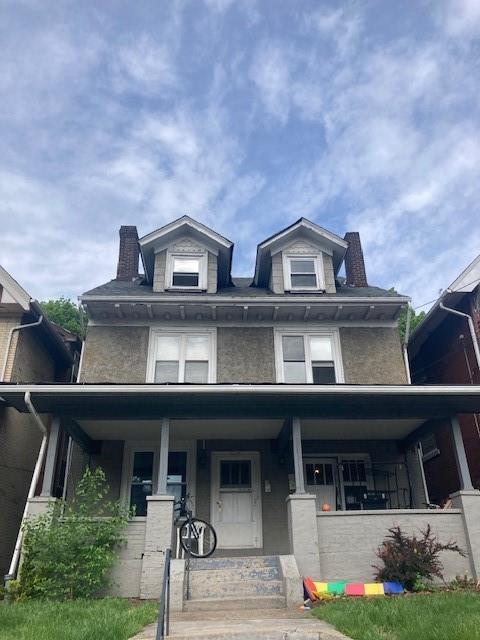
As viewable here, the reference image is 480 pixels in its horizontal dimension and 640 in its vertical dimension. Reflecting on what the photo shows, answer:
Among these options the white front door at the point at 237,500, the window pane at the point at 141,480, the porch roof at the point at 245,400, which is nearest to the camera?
the porch roof at the point at 245,400

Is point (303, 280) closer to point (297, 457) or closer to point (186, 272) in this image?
point (186, 272)

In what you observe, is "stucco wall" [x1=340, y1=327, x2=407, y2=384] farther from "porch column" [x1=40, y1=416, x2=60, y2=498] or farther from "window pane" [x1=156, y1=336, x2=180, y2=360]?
"porch column" [x1=40, y1=416, x2=60, y2=498]

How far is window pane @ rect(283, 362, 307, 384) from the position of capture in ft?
40.0

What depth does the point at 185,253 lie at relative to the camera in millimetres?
13703

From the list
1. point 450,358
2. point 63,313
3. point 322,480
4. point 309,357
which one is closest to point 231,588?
point 322,480

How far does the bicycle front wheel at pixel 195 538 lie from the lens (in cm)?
935

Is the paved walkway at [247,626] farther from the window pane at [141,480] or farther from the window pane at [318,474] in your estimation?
the window pane at [318,474]

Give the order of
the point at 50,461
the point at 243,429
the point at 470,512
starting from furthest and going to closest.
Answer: the point at 243,429, the point at 50,461, the point at 470,512

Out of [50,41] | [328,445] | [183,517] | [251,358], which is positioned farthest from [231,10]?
[183,517]

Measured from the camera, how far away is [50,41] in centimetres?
1150

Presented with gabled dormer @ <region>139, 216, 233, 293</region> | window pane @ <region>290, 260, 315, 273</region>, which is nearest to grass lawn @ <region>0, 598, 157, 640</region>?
gabled dormer @ <region>139, 216, 233, 293</region>

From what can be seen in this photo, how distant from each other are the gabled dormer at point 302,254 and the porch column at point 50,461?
651 cm

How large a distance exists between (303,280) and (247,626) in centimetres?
940

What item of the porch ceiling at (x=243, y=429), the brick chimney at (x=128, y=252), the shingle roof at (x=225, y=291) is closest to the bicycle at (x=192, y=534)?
the porch ceiling at (x=243, y=429)
